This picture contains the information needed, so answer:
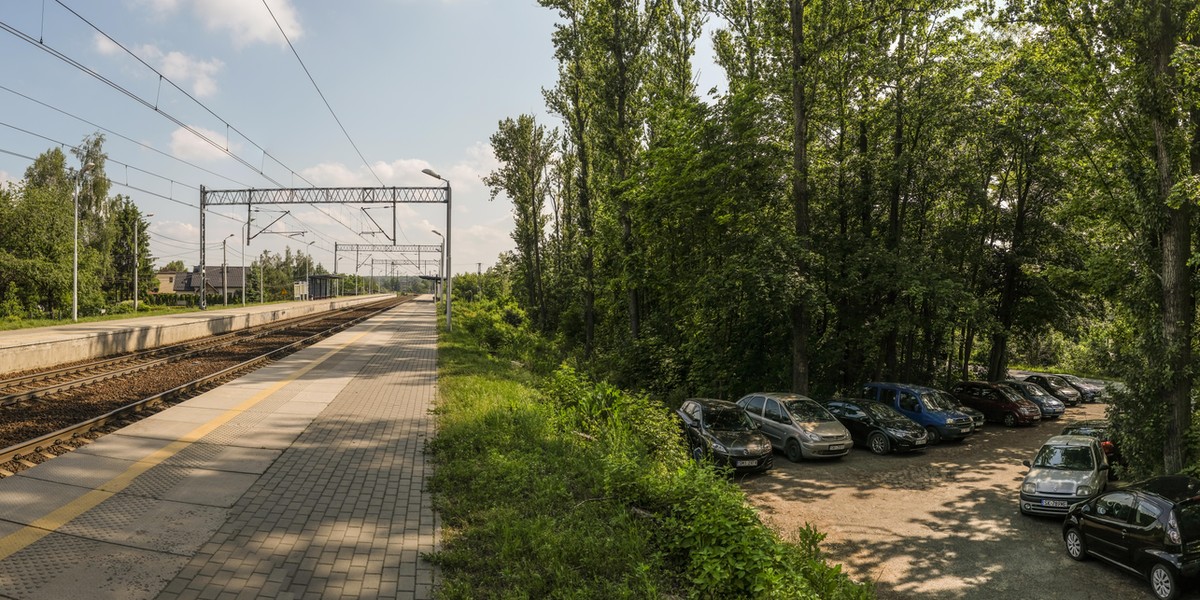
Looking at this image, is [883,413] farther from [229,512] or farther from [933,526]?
[229,512]

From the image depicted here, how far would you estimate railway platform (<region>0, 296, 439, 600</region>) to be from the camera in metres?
5.02

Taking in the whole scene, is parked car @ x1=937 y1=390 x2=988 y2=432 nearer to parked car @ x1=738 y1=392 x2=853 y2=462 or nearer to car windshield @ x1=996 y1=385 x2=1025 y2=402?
car windshield @ x1=996 y1=385 x2=1025 y2=402

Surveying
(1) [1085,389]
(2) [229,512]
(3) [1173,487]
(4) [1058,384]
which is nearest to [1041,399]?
(4) [1058,384]

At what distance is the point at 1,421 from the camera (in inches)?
404

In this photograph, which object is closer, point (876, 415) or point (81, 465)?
point (81, 465)

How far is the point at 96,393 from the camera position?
13.4m

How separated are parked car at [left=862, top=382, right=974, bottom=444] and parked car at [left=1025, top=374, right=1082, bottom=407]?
514 inches

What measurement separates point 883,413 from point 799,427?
3.25 meters

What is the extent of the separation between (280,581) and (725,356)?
18.2 metres

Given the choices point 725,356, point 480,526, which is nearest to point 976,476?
point 725,356

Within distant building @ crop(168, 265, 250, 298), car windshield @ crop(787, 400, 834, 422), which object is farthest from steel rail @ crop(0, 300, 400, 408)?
distant building @ crop(168, 265, 250, 298)

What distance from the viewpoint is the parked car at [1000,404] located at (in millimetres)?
20375

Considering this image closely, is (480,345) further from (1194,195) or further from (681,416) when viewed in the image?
(1194,195)

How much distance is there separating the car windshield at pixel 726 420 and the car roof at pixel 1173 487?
21.7ft
